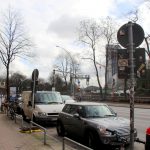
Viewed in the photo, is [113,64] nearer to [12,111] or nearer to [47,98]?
[12,111]

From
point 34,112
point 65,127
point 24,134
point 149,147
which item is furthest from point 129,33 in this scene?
point 34,112

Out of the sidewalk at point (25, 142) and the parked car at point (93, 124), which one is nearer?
the parked car at point (93, 124)

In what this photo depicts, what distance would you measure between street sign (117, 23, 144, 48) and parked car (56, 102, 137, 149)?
4173mm

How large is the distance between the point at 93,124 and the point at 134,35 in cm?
483

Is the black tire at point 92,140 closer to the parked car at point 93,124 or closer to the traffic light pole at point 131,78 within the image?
the parked car at point 93,124

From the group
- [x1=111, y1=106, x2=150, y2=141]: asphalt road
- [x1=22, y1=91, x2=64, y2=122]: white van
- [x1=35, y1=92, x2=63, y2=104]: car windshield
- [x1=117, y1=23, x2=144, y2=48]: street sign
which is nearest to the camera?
[x1=117, y1=23, x2=144, y2=48]: street sign

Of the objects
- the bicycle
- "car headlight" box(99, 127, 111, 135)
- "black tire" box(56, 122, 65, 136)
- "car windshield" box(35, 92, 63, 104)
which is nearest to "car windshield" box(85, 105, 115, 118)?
"car headlight" box(99, 127, 111, 135)

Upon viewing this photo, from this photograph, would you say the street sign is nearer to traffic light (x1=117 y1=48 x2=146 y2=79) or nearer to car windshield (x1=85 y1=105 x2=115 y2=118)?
traffic light (x1=117 y1=48 x2=146 y2=79)

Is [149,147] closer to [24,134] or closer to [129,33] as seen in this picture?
[129,33]

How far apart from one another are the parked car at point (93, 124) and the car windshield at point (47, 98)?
229 inches

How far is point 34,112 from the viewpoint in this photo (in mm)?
21219

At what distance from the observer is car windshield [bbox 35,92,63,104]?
22172 millimetres

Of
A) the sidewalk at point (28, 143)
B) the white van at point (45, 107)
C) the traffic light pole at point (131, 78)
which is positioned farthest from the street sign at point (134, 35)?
the white van at point (45, 107)

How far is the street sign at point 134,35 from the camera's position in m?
8.52
